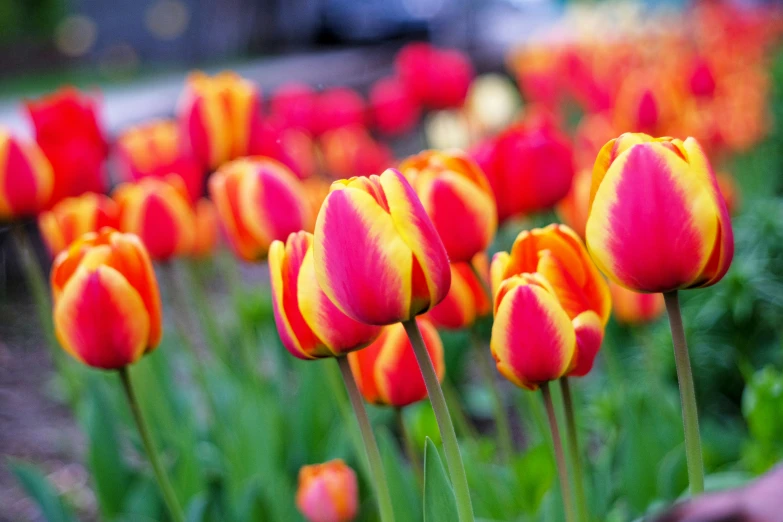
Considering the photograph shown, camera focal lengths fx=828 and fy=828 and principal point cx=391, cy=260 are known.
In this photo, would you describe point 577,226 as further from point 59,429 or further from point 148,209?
point 59,429

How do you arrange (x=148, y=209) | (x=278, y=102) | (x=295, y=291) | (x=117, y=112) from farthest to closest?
1. (x=117, y=112)
2. (x=278, y=102)
3. (x=148, y=209)
4. (x=295, y=291)

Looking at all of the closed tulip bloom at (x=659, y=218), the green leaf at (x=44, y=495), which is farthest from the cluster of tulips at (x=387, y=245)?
the green leaf at (x=44, y=495)

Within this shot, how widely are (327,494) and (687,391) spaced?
1.93 ft

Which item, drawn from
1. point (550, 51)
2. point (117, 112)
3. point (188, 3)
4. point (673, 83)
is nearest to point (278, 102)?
point (673, 83)

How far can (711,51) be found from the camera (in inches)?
155

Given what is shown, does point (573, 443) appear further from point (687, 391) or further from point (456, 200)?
point (456, 200)

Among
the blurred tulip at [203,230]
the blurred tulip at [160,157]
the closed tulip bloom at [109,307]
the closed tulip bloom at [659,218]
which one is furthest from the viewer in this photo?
the blurred tulip at [203,230]

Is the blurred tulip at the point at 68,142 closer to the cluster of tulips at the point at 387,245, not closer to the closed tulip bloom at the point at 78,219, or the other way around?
the cluster of tulips at the point at 387,245

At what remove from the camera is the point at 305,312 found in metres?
0.70

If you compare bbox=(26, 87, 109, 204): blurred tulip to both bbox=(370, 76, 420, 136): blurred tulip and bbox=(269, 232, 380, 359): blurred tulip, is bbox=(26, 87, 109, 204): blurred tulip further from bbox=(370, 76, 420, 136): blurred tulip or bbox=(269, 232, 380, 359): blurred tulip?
bbox=(370, 76, 420, 136): blurred tulip

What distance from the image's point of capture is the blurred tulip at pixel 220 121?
1.60 m

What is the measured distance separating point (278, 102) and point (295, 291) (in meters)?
1.57

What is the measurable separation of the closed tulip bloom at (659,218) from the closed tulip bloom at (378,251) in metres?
0.13

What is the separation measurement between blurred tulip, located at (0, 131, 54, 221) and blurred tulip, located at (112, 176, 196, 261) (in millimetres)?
133
